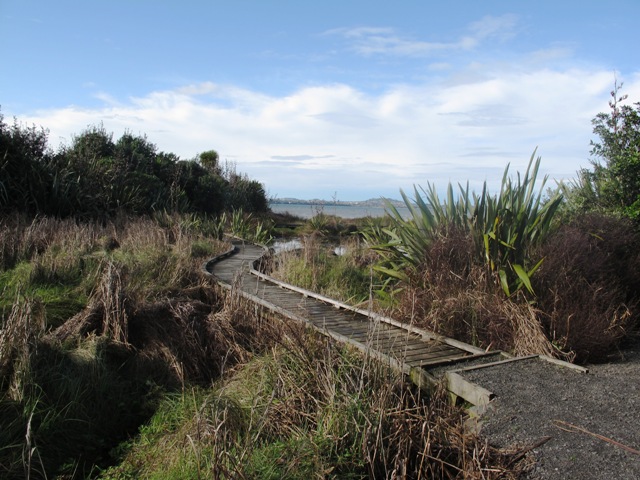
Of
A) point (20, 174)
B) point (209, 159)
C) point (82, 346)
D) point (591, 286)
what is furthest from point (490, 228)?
point (209, 159)

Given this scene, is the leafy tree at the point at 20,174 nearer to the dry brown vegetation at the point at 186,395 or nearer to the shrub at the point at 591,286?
the dry brown vegetation at the point at 186,395

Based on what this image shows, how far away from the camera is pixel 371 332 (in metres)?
3.75

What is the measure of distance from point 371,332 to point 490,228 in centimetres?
311

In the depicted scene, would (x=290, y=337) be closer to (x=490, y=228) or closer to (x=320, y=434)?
(x=320, y=434)

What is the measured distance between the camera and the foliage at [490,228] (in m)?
5.66

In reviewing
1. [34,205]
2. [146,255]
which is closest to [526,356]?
[146,255]

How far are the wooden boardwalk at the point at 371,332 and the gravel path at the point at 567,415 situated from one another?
0.98 feet

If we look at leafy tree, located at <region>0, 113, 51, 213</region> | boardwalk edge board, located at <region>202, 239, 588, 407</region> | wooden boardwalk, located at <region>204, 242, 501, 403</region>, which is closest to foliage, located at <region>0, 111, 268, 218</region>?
leafy tree, located at <region>0, 113, 51, 213</region>

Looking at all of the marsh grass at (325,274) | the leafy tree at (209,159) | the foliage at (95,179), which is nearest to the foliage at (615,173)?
the marsh grass at (325,274)

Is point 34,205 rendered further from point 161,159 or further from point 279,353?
point 279,353

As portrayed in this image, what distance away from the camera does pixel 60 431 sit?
444 centimetres

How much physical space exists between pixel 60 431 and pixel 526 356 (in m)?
4.03

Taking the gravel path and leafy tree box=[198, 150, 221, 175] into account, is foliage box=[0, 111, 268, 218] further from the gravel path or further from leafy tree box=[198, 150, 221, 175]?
the gravel path

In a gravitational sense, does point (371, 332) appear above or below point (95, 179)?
below
